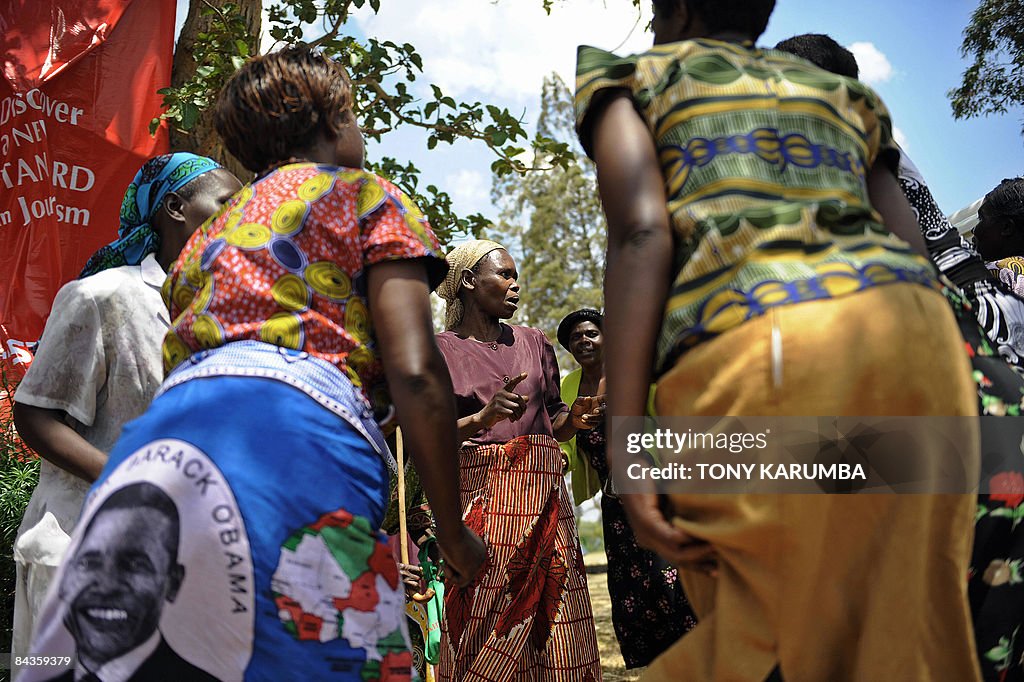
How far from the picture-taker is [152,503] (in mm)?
1688

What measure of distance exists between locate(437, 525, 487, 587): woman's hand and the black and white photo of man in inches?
20.5

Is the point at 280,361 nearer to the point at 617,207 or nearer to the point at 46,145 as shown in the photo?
the point at 617,207

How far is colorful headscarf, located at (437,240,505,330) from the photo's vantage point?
4.82 meters

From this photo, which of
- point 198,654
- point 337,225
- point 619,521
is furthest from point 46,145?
point 198,654

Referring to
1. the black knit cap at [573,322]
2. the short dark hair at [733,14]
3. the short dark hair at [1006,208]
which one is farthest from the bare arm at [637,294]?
the black knit cap at [573,322]

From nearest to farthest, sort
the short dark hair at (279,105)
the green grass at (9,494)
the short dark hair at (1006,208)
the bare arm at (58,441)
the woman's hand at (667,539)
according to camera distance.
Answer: the woman's hand at (667,539) → the short dark hair at (279,105) → the bare arm at (58,441) → the short dark hair at (1006,208) → the green grass at (9,494)

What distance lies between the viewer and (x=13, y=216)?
5.00 m

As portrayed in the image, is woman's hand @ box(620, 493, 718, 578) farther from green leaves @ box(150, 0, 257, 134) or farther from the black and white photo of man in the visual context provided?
green leaves @ box(150, 0, 257, 134)

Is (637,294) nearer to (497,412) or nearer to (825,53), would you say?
(825,53)

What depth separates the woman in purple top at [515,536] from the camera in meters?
4.20

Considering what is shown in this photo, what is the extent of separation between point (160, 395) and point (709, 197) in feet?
3.40

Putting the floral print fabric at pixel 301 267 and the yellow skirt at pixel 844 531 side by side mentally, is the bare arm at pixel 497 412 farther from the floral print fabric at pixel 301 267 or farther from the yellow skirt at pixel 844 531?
the yellow skirt at pixel 844 531

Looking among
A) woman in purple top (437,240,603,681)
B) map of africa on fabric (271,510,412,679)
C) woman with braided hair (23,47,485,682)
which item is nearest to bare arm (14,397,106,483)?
woman with braided hair (23,47,485,682)

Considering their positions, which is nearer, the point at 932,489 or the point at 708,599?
the point at 932,489
